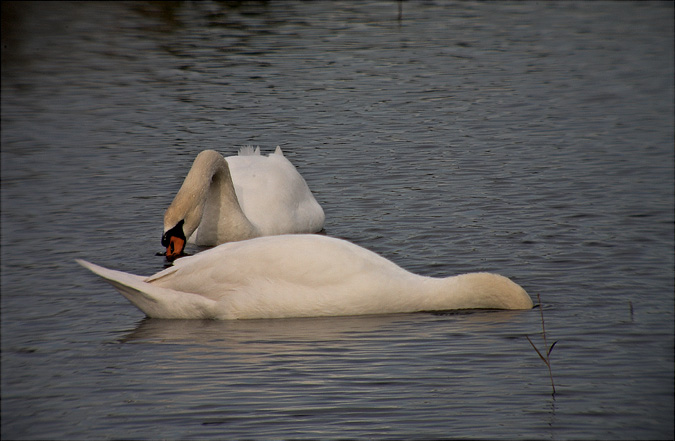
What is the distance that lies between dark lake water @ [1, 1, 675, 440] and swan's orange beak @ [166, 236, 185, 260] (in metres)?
0.32

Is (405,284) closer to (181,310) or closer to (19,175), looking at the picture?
(181,310)

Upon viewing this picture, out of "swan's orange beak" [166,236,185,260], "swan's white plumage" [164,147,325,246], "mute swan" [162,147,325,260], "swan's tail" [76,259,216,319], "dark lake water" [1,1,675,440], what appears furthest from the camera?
"swan's white plumage" [164,147,325,246]

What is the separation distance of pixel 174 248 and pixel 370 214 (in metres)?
2.20

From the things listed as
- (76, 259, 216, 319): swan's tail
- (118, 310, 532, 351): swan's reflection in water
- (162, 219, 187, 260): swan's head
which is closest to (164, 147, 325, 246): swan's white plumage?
(162, 219, 187, 260): swan's head

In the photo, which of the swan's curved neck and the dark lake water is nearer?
the dark lake water

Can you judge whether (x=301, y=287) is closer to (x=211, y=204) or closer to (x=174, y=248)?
(x=174, y=248)

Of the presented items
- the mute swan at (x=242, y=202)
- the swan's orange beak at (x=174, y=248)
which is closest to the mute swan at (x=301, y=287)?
the swan's orange beak at (x=174, y=248)

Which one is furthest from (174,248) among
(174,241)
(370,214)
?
(370,214)

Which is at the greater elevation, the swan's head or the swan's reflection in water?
the swan's head

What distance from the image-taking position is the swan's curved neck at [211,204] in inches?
370

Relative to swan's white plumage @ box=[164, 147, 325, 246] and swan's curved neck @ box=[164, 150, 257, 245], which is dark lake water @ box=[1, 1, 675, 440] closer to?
swan's white plumage @ box=[164, 147, 325, 246]

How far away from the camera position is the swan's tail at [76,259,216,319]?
7719 millimetres

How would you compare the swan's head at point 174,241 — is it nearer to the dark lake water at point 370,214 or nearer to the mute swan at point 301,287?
the dark lake water at point 370,214

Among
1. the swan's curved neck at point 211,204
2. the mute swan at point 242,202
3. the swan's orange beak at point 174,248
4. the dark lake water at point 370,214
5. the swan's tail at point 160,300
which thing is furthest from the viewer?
the mute swan at point 242,202
